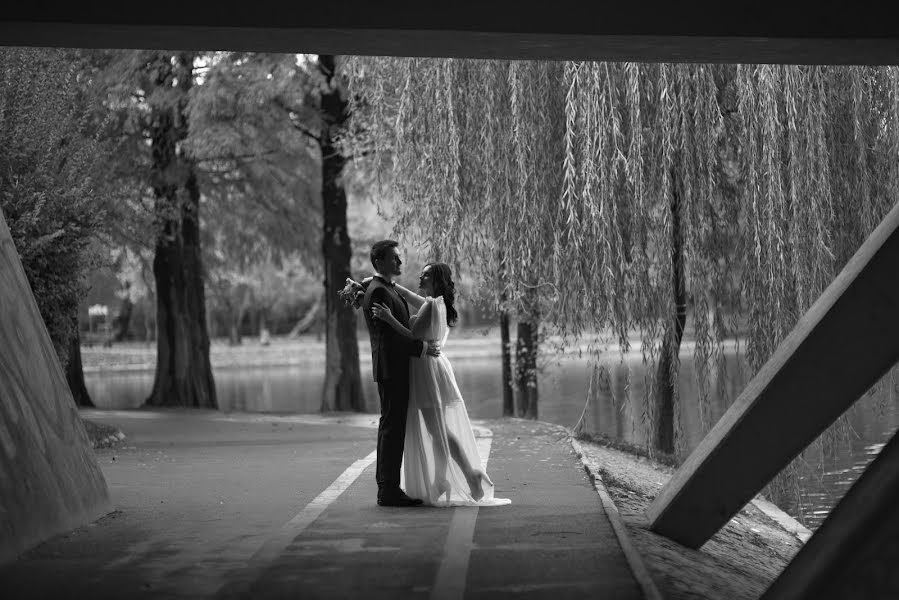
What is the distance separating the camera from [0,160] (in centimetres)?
1464

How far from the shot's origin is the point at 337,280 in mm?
23672

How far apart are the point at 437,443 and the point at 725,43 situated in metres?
4.42

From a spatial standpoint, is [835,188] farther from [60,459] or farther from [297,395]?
[297,395]

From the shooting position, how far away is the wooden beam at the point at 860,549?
5.92 metres

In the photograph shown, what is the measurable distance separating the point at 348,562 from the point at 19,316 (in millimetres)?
3352

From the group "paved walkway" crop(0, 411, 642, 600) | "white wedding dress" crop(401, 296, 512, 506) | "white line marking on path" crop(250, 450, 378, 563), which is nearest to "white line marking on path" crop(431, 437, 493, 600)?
"paved walkway" crop(0, 411, 642, 600)

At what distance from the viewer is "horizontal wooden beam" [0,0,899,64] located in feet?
22.0

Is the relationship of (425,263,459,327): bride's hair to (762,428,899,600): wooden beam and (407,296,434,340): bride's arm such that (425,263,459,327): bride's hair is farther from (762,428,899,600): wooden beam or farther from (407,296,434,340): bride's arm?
(762,428,899,600): wooden beam

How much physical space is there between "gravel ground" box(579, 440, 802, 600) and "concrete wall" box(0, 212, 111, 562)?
13.9 ft

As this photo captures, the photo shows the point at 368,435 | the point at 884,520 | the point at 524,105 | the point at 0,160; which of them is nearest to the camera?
the point at 884,520

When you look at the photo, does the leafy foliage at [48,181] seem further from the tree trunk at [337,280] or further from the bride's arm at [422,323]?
the tree trunk at [337,280]

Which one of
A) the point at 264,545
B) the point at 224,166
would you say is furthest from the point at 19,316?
the point at 224,166

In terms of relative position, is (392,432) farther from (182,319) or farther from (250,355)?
Answer: (250,355)

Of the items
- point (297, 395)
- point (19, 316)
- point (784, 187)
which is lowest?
point (297, 395)
